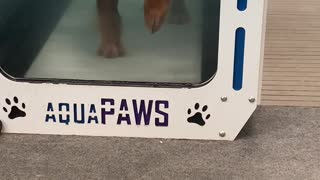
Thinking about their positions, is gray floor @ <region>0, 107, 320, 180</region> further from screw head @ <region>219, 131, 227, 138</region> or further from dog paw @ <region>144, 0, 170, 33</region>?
dog paw @ <region>144, 0, 170, 33</region>

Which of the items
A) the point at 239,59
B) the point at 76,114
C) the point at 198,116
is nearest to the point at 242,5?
the point at 239,59

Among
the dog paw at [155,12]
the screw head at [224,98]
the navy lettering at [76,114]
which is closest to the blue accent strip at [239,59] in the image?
the screw head at [224,98]

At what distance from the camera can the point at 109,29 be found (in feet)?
3.21

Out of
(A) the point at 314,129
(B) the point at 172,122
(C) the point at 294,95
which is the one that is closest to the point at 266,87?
(C) the point at 294,95

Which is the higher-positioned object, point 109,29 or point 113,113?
point 109,29

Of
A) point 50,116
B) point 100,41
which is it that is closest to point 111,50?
point 100,41

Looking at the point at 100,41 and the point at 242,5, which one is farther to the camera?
the point at 100,41

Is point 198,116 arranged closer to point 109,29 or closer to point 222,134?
point 222,134

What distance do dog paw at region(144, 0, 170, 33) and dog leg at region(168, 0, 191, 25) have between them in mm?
11

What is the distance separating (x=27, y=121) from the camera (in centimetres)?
96

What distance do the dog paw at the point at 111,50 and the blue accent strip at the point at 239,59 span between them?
19 cm

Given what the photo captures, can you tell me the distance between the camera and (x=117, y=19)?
979 mm

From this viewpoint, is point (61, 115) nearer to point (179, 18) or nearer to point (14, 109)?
point (14, 109)

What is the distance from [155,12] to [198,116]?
174mm
